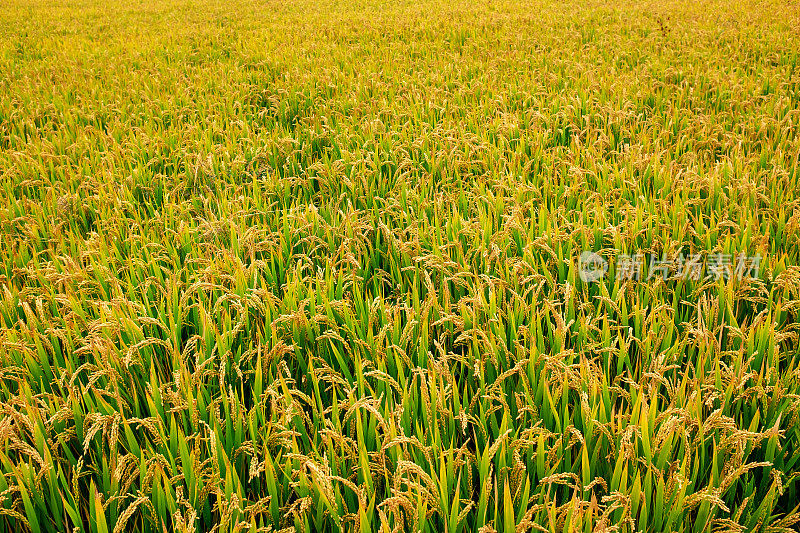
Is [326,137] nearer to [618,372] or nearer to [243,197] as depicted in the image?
[243,197]

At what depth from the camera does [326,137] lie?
490 cm

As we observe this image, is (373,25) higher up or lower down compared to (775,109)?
higher up

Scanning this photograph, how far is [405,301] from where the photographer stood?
7.88ft

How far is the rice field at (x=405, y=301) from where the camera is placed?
155 centimetres

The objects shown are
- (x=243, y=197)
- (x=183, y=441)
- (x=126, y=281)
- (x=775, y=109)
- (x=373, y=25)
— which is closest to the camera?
(x=183, y=441)

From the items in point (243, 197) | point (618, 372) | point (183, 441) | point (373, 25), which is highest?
point (373, 25)

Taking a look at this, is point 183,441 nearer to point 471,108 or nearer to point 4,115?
point 471,108

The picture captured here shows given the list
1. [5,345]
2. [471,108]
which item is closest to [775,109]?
[471,108]

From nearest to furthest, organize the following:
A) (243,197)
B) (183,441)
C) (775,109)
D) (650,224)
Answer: (183,441)
(650,224)
(243,197)
(775,109)

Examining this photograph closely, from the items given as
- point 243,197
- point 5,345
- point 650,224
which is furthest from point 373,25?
point 5,345

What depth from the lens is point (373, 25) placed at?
1100 cm

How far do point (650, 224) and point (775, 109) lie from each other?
2.99 m

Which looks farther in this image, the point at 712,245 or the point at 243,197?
the point at 243,197

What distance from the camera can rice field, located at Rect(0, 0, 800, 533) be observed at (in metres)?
1.55
